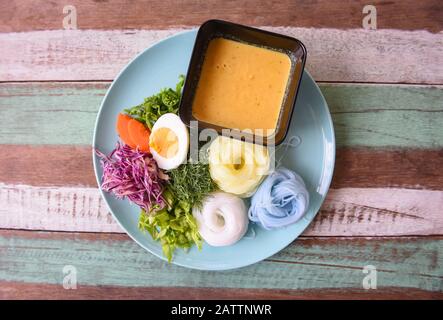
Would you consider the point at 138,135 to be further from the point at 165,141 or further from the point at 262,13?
the point at 262,13

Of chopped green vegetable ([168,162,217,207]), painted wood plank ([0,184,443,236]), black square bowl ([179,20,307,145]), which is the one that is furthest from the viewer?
painted wood plank ([0,184,443,236])

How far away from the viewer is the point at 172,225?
1.62 meters

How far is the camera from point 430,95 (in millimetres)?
1767

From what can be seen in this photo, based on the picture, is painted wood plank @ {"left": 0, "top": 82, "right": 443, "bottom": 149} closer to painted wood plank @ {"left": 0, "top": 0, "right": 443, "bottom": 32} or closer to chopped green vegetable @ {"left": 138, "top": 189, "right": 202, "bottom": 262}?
painted wood plank @ {"left": 0, "top": 0, "right": 443, "bottom": 32}

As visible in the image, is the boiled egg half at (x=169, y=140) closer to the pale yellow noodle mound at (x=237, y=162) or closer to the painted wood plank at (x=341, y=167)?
the pale yellow noodle mound at (x=237, y=162)

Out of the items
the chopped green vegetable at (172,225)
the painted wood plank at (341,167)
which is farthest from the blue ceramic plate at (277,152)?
the painted wood plank at (341,167)

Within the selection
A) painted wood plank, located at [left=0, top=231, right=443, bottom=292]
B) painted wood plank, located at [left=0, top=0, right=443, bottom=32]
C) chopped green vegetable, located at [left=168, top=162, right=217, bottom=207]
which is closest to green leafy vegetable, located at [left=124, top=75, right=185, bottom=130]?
chopped green vegetable, located at [left=168, top=162, right=217, bottom=207]

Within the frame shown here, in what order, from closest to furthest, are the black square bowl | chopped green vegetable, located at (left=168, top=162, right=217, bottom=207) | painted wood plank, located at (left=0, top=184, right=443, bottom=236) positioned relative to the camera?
the black square bowl, chopped green vegetable, located at (left=168, top=162, right=217, bottom=207), painted wood plank, located at (left=0, top=184, right=443, bottom=236)

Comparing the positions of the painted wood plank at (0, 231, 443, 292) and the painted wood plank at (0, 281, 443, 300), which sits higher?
the painted wood plank at (0, 231, 443, 292)

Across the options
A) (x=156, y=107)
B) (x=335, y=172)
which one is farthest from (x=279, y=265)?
(x=156, y=107)

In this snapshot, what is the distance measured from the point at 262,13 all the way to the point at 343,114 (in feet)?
1.73

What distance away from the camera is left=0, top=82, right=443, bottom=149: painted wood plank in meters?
1.74

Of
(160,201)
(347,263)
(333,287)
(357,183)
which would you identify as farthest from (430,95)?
(160,201)

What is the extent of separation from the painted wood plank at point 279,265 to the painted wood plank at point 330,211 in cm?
4
